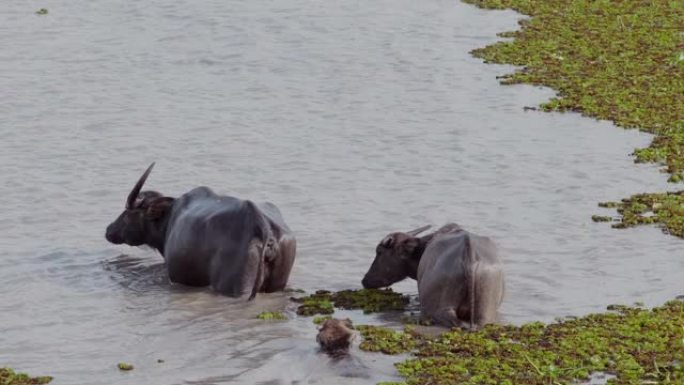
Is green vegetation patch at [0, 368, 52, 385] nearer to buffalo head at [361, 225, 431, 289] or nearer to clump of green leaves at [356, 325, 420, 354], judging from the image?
clump of green leaves at [356, 325, 420, 354]

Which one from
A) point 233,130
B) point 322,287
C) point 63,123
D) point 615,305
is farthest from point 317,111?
point 615,305

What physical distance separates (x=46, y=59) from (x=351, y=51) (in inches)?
176

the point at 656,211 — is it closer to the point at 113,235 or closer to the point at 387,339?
the point at 387,339

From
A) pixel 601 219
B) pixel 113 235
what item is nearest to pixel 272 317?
pixel 113 235

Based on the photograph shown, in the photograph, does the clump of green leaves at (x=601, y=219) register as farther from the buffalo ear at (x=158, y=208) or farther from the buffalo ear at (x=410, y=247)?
the buffalo ear at (x=158, y=208)

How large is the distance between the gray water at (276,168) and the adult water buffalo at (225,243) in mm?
181

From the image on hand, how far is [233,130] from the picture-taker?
17484 mm

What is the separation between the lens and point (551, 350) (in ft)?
33.2

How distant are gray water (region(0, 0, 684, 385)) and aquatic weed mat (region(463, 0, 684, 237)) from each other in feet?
0.89

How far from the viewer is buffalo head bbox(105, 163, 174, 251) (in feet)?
42.0

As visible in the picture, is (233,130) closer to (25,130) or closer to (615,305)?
(25,130)

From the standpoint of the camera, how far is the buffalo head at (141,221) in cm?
1281

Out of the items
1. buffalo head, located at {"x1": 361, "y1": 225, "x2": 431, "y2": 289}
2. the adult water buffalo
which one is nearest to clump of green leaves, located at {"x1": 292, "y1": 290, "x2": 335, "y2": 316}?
the adult water buffalo

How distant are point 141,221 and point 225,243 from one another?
1.45m
